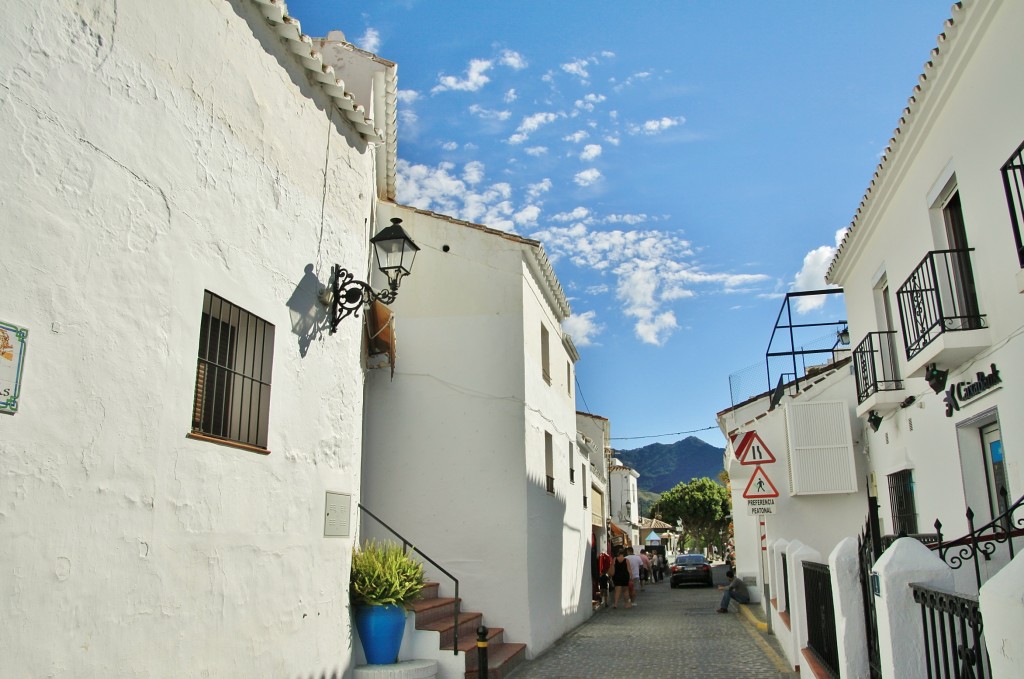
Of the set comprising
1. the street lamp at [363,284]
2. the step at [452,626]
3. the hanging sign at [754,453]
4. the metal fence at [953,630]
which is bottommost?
the step at [452,626]

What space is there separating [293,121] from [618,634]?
11.3m

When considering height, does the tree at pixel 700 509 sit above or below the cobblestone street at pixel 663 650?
above

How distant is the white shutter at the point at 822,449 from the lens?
13648 mm

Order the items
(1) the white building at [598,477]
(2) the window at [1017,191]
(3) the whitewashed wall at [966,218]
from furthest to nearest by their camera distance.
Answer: (1) the white building at [598,477], (3) the whitewashed wall at [966,218], (2) the window at [1017,191]

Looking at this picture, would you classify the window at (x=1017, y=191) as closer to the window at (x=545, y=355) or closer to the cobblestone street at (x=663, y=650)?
the cobblestone street at (x=663, y=650)

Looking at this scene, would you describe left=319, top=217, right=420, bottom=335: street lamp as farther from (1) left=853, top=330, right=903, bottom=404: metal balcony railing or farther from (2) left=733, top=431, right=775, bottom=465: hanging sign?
(1) left=853, top=330, right=903, bottom=404: metal balcony railing

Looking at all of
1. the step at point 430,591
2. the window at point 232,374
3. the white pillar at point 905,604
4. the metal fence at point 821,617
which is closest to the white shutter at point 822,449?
the metal fence at point 821,617

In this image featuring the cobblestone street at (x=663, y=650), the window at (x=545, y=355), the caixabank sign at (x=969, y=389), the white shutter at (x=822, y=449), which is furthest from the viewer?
the window at (x=545, y=355)

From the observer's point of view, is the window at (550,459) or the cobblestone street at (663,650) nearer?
the cobblestone street at (663,650)

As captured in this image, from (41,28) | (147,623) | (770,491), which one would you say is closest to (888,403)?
(770,491)

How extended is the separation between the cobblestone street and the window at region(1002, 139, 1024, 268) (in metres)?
5.80

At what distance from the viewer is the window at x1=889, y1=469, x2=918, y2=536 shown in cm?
1112

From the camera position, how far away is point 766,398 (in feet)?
83.6

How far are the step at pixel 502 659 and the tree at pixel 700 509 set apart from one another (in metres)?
50.9
